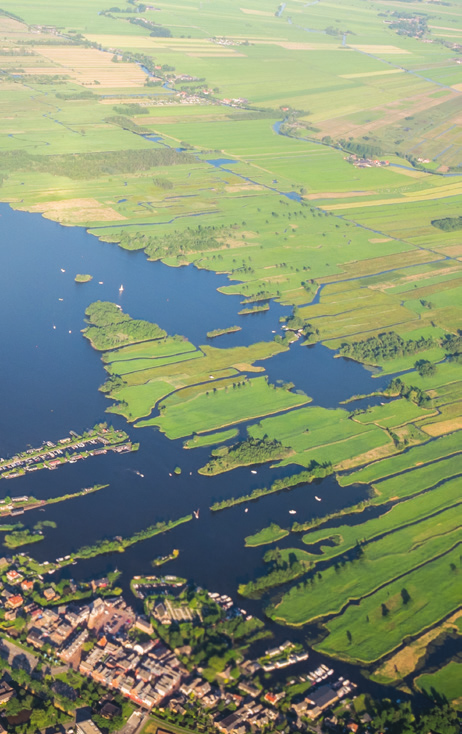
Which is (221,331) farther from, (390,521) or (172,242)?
(390,521)

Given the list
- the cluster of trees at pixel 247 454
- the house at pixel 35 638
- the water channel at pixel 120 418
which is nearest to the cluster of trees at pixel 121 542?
the water channel at pixel 120 418

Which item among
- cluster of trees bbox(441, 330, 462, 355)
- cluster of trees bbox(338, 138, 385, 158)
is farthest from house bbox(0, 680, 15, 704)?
cluster of trees bbox(338, 138, 385, 158)

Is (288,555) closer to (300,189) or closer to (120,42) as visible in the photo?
(300,189)

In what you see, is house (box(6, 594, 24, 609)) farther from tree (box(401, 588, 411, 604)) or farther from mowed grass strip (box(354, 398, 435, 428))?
mowed grass strip (box(354, 398, 435, 428))

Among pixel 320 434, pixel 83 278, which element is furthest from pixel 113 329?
pixel 320 434

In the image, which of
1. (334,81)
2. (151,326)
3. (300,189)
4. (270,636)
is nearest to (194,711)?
(270,636)
